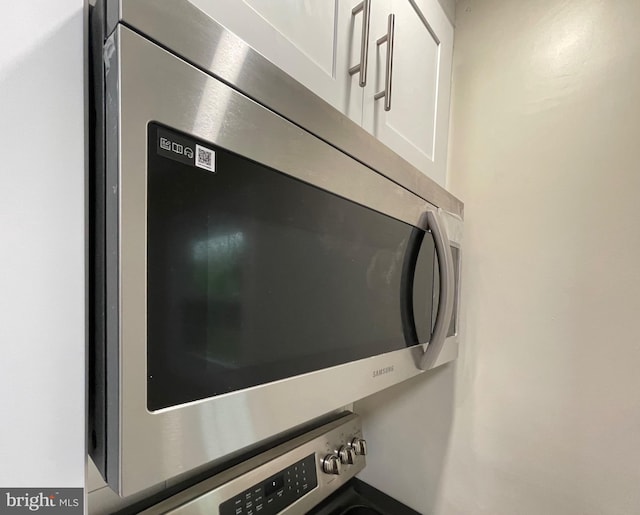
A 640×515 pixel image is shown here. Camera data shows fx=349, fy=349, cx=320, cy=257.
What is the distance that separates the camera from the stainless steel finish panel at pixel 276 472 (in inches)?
22.8

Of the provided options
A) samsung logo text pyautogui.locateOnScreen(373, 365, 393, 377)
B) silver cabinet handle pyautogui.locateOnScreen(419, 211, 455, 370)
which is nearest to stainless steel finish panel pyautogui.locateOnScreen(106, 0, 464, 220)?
silver cabinet handle pyautogui.locateOnScreen(419, 211, 455, 370)

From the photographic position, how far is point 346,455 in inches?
35.0

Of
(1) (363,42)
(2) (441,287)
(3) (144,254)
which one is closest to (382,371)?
(2) (441,287)

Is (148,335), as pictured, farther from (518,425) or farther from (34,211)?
(518,425)

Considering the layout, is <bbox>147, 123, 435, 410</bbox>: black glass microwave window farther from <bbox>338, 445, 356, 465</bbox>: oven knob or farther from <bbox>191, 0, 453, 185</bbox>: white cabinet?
<bbox>338, 445, 356, 465</bbox>: oven knob

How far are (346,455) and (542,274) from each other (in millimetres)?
664

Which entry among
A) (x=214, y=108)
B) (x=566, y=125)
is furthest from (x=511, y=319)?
(x=214, y=108)

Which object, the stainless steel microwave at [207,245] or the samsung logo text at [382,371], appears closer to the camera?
the stainless steel microwave at [207,245]

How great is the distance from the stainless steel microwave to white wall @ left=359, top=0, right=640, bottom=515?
0.56 m

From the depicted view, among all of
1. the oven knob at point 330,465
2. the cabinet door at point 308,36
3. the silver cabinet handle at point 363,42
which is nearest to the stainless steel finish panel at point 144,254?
the cabinet door at point 308,36

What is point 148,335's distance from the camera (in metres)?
0.28

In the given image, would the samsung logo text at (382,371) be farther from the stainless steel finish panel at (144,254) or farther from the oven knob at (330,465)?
the oven knob at (330,465)

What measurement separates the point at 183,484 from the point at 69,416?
1.47 feet

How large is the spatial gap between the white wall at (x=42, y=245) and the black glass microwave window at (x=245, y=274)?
6cm
